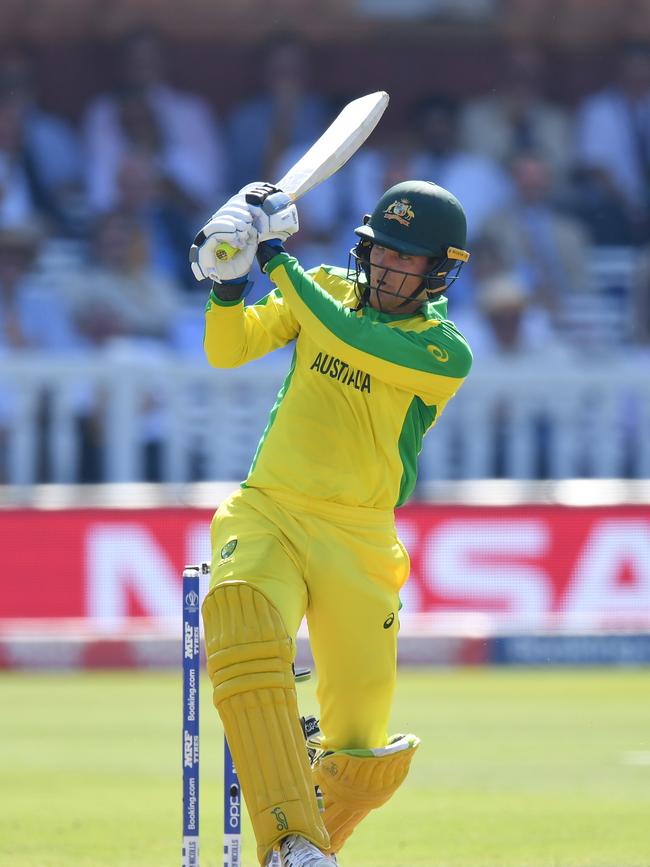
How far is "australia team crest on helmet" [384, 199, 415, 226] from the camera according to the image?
3.84 metres

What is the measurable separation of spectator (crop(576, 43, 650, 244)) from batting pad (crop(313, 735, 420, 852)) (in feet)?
23.4

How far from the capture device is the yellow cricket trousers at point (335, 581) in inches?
146

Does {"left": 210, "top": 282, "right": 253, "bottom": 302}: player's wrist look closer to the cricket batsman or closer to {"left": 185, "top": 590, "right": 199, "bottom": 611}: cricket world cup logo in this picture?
→ the cricket batsman

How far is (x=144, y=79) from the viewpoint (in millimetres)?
10906

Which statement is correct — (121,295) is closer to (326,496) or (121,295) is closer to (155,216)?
(155,216)

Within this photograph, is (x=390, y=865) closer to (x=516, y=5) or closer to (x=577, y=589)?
(x=577, y=589)

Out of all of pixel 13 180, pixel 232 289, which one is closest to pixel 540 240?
pixel 13 180

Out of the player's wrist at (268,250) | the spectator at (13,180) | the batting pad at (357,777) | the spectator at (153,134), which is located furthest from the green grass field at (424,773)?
the spectator at (153,134)

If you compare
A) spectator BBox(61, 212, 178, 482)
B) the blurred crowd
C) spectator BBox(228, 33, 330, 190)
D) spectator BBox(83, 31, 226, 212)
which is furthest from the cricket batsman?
spectator BBox(228, 33, 330, 190)

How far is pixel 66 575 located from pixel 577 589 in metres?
2.45

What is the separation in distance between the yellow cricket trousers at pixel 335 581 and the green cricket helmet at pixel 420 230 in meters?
0.52

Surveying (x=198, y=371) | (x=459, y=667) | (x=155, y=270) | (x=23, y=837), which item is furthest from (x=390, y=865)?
(x=155, y=270)

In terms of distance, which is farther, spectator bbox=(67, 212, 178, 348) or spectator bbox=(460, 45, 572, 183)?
spectator bbox=(460, 45, 572, 183)

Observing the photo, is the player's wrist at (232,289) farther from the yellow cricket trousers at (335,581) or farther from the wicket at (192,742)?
the wicket at (192,742)
